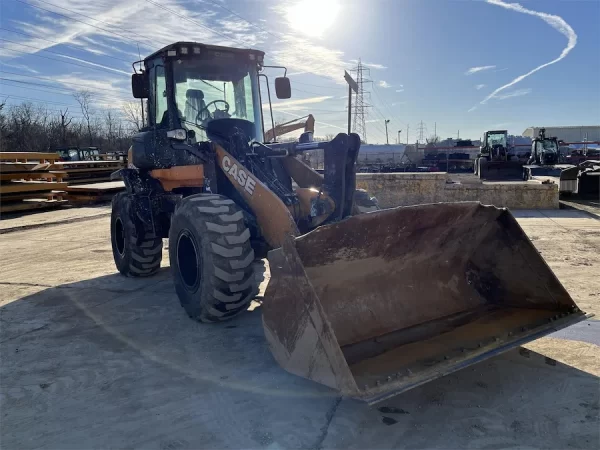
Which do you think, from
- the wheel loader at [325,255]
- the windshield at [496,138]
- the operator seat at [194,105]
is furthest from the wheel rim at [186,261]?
the windshield at [496,138]

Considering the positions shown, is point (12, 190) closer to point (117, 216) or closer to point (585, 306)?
point (117, 216)

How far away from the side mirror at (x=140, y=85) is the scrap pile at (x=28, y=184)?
35.3 feet

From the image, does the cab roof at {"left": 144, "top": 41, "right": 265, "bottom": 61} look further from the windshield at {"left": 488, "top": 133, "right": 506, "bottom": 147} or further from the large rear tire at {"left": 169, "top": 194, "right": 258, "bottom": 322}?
Answer: the windshield at {"left": 488, "top": 133, "right": 506, "bottom": 147}

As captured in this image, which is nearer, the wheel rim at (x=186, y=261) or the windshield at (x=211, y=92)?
the wheel rim at (x=186, y=261)

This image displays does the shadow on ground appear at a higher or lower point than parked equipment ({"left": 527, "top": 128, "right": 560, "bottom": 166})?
lower

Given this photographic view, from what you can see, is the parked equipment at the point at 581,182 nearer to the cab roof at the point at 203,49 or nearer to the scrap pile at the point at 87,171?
the cab roof at the point at 203,49

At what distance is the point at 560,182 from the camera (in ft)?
50.3

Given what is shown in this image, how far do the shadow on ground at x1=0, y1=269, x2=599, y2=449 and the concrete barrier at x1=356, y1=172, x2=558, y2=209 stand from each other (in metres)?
9.34

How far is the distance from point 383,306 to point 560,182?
13.8 metres

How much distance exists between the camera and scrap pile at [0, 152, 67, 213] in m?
14.9

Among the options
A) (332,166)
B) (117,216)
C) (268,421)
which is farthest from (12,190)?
(268,421)

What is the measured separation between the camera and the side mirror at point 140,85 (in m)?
5.91

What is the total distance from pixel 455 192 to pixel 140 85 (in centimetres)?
917

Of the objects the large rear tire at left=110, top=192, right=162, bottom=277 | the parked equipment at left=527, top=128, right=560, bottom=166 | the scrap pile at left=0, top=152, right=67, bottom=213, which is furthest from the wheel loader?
the parked equipment at left=527, top=128, right=560, bottom=166
